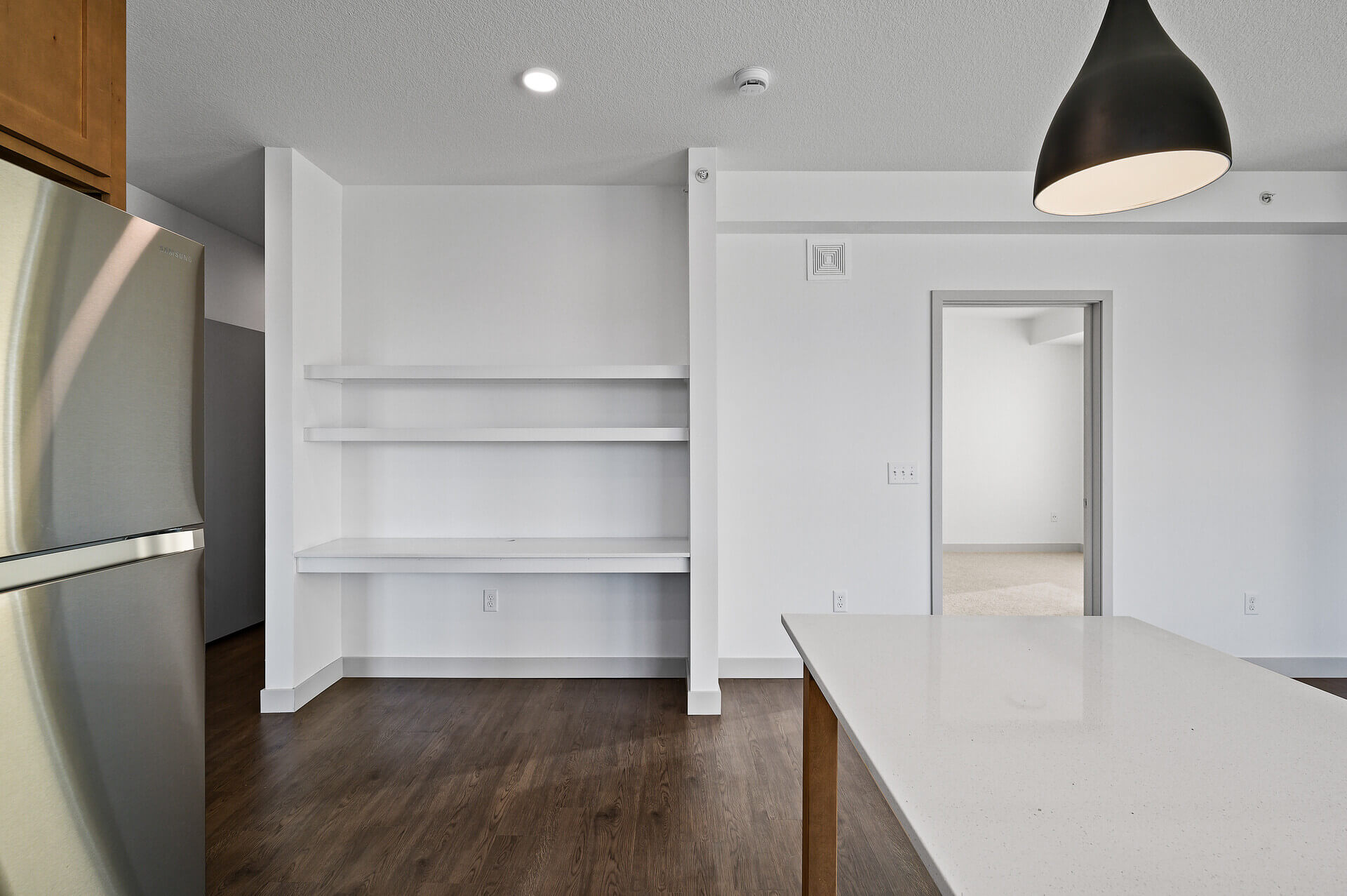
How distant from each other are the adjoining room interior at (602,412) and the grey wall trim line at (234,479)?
34 mm

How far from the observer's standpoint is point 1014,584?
604 cm

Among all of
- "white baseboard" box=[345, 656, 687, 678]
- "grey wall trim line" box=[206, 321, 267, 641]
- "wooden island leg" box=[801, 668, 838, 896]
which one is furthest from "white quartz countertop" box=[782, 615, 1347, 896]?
"grey wall trim line" box=[206, 321, 267, 641]

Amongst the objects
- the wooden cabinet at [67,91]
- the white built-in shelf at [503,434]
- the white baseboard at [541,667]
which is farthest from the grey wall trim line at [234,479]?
the wooden cabinet at [67,91]

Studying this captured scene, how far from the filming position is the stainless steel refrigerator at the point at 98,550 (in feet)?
3.73

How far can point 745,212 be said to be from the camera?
3.42 m

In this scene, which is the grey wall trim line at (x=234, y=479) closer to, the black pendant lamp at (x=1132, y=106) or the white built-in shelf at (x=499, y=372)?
the white built-in shelf at (x=499, y=372)

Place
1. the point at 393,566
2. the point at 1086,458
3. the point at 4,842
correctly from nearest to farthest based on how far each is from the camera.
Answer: the point at 4,842 → the point at 393,566 → the point at 1086,458

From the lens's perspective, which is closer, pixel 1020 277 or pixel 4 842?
pixel 4 842

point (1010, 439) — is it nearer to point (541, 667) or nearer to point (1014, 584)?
point (1014, 584)

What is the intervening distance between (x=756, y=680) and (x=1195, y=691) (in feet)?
8.31

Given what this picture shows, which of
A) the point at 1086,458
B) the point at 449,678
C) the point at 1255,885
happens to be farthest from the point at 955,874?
the point at 1086,458

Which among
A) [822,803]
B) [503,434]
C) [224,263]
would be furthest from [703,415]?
[224,263]

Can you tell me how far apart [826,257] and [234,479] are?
3.81 metres

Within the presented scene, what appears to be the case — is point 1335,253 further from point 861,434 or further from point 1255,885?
point 1255,885
